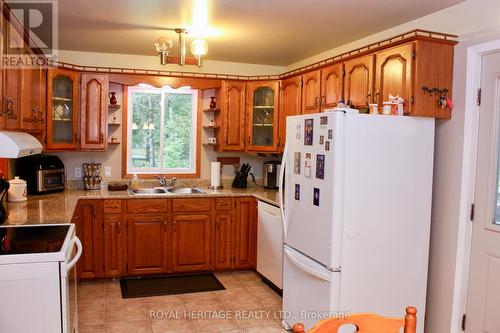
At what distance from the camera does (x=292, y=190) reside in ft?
10.3

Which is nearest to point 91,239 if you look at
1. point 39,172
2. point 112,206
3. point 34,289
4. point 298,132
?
point 112,206

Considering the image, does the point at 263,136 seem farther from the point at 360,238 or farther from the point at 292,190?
the point at 360,238

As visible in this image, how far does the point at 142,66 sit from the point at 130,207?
63.2 inches

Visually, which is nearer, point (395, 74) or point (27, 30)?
point (395, 74)

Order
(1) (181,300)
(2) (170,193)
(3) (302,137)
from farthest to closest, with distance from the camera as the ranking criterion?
1. (2) (170,193)
2. (1) (181,300)
3. (3) (302,137)

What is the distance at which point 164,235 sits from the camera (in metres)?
4.35

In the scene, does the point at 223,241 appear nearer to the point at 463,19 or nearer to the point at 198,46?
the point at 198,46

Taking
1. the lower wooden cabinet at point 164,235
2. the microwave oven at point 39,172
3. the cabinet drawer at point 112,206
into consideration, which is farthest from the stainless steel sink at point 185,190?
the microwave oven at point 39,172

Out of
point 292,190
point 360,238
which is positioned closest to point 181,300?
point 292,190

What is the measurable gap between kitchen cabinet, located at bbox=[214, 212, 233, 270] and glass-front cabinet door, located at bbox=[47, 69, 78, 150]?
5.42 ft

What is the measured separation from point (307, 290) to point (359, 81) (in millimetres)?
1557

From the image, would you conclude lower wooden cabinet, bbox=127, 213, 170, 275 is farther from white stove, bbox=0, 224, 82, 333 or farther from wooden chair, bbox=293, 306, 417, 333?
wooden chair, bbox=293, 306, 417, 333

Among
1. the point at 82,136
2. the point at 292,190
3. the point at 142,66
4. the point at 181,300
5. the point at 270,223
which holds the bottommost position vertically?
the point at 181,300

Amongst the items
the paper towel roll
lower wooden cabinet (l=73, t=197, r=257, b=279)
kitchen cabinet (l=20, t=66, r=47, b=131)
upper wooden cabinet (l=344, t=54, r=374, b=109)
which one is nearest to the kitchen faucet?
the paper towel roll
